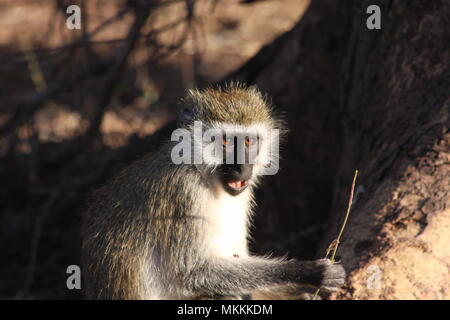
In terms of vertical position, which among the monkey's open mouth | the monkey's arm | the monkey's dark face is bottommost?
the monkey's arm

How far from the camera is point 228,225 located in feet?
11.7

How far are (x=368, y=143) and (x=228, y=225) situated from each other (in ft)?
3.43

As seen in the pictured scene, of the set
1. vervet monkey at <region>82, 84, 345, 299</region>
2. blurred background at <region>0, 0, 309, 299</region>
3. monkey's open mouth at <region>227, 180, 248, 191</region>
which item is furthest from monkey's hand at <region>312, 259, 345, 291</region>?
blurred background at <region>0, 0, 309, 299</region>

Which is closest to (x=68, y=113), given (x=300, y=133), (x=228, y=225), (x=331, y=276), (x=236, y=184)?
(x=300, y=133)

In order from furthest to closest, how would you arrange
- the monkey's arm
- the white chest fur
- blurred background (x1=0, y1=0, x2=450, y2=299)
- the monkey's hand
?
the white chest fur, the monkey's arm, blurred background (x1=0, y1=0, x2=450, y2=299), the monkey's hand

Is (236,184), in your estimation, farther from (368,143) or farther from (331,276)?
(368,143)

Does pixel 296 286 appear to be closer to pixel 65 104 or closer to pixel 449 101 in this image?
pixel 449 101

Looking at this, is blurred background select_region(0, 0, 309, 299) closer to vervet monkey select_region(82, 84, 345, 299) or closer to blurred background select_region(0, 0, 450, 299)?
blurred background select_region(0, 0, 450, 299)

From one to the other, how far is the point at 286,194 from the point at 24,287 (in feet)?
7.09

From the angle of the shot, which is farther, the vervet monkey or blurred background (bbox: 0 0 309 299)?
blurred background (bbox: 0 0 309 299)

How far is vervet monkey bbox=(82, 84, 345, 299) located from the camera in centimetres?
340

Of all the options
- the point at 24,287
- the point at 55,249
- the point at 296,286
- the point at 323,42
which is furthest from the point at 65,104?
the point at 296,286

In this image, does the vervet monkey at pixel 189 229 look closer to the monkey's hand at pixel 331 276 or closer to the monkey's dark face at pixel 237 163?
the monkey's dark face at pixel 237 163

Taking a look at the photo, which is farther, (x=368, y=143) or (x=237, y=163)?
(x=368, y=143)
